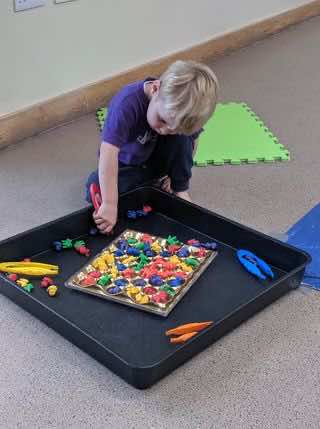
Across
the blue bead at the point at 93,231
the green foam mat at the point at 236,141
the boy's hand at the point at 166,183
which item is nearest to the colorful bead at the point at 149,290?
the blue bead at the point at 93,231

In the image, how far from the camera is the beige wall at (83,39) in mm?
1544

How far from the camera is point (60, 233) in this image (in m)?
1.22

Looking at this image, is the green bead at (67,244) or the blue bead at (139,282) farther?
the green bead at (67,244)

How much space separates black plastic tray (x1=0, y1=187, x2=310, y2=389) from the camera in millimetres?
979

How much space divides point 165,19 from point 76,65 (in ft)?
1.23

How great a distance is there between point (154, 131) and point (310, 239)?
14.8 inches

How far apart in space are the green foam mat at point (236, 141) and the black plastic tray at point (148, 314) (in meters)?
0.33

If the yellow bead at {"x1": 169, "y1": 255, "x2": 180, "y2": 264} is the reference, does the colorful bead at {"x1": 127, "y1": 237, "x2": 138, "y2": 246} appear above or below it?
below

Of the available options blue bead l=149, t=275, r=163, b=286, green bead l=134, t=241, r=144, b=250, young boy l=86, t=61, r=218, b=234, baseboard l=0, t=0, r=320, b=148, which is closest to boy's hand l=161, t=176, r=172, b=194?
young boy l=86, t=61, r=218, b=234

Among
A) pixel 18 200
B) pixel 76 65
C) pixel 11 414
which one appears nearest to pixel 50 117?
pixel 76 65

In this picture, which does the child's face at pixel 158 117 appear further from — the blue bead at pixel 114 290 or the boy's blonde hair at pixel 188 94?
the blue bead at pixel 114 290

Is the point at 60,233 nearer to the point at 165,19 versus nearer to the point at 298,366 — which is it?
the point at 298,366

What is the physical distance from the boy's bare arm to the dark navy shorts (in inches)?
4.5

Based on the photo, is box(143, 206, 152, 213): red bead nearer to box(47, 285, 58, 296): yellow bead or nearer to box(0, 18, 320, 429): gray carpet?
box(0, 18, 320, 429): gray carpet
